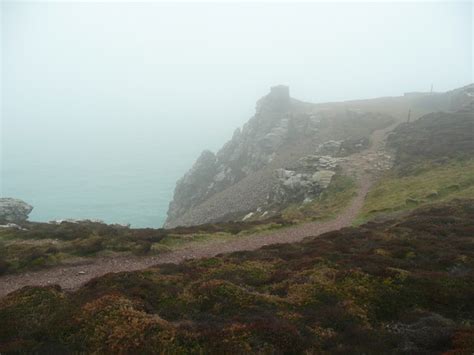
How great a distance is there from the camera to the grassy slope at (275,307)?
1052 cm

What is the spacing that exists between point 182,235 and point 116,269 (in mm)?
8296

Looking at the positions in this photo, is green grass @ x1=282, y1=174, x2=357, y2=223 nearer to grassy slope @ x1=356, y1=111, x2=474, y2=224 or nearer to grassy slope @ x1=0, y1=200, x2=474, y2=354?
grassy slope @ x1=356, y1=111, x2=474, y2=224

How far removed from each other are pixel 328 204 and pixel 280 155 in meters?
41.9

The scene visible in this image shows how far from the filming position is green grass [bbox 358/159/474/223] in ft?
109

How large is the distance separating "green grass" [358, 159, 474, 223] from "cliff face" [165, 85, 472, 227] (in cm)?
896

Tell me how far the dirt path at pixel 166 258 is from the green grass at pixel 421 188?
2036 mm

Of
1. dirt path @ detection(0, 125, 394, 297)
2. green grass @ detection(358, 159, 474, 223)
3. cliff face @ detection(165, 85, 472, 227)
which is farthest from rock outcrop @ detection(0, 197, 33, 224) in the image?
green grass @ detection(358, 159, 474, 223)

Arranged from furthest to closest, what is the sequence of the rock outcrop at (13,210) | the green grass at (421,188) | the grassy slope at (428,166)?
the rock outcrop at (13,210), the grassy slope at (428,166), the green grass at (421,188)

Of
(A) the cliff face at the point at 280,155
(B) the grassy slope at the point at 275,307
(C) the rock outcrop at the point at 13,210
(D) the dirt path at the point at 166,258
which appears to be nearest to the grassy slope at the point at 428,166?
(D) the dirt path at the point at 166,258

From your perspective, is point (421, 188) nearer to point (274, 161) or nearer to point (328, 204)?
point (328, 204)

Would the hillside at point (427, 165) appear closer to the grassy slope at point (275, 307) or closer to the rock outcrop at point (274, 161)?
the rock outcrop at point (274, 161)

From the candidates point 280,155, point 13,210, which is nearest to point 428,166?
point 280,155

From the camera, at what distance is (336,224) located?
33.0 metres

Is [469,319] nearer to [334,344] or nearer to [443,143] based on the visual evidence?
[334,344]
